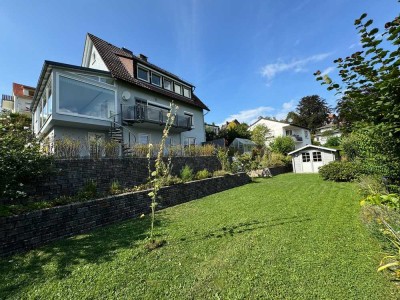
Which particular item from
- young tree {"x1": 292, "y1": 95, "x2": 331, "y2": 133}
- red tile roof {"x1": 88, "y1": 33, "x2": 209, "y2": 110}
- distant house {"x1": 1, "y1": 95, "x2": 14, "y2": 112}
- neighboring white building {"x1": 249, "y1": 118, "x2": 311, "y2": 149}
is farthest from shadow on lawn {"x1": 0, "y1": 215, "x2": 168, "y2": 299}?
young tree {"x1": 292, "y1": 95, "x2": 331, "y2": 133}

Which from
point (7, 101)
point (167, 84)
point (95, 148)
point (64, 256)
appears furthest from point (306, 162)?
point (7, 101)

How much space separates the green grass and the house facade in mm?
6560

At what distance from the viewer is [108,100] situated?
14711 millimetres

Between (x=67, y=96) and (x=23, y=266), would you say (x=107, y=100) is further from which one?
(x=23, y=266)

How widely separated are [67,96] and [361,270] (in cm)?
1505

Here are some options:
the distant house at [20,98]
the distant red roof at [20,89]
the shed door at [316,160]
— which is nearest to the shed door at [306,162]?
the shed door at [316,160]

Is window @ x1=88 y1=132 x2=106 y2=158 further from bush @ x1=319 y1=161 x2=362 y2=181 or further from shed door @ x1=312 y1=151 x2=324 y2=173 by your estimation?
shed door @ x1=312 y1=151 x2=324 y2=173

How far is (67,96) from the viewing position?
40.3 ft

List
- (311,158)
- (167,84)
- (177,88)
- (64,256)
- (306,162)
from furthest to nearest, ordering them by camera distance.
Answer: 1. (306,162)
2. (311,158)
3. (177,88)
4. (167,84)
5. (64,256)

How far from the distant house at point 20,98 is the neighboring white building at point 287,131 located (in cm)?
4618

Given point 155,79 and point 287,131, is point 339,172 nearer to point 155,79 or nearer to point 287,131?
point 155,79

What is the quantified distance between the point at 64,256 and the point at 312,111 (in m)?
58.8

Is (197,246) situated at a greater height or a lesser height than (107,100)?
lesser

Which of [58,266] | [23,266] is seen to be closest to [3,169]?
[23,266]
